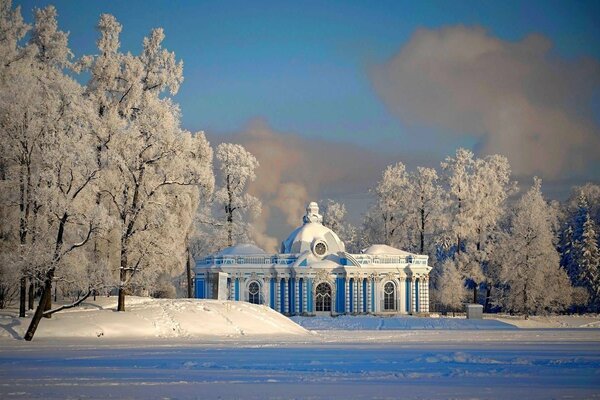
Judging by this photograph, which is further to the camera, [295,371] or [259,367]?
[259,367]

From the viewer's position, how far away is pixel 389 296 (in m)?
62.3

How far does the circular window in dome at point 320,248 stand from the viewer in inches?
2520

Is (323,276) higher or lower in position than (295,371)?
higher

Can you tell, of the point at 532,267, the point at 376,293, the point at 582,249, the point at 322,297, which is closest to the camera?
the point at 532,267

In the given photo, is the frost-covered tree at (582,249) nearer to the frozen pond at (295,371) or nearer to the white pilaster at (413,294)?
the white pilaster at (413,294)

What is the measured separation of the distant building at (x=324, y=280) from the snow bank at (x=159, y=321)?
20.9 metres

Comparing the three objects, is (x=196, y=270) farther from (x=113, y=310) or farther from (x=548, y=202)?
(x=548, y=202)

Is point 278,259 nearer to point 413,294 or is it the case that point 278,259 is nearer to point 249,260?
point 249,260

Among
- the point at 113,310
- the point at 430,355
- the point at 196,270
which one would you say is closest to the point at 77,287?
the point at 113,310

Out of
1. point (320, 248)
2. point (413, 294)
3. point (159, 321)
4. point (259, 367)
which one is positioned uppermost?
point (320, 248)

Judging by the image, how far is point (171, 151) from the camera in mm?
36844

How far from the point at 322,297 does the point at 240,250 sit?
7.57 m

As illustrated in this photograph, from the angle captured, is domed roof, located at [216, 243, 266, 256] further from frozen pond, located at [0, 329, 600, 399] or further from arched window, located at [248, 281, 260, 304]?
frozen pond, located at [0, 329, 600, 399]

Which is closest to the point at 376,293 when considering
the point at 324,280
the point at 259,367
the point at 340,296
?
the point at 340,296
